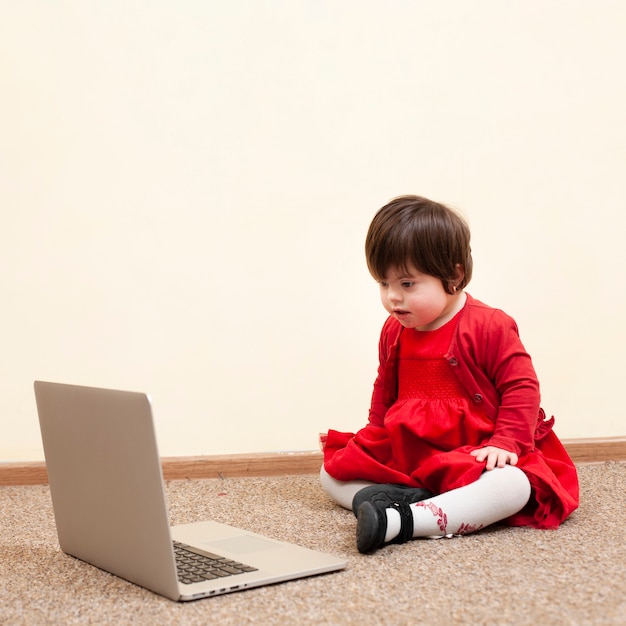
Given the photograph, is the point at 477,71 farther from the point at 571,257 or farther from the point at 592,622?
the point at 592,622

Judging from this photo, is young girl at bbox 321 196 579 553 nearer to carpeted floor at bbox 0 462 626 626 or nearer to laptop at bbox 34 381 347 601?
carpeted floor at bbox 0 462 626 626

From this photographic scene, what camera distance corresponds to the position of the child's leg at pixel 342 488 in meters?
1.15

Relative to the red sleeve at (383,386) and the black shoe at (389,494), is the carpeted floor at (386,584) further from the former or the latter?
the red sleeve at (383,386)

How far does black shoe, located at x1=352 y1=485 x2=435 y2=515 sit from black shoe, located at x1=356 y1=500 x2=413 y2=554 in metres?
0.10

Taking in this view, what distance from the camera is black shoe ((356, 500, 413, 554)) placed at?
0.92 m

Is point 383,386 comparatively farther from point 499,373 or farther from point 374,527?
point 374,527

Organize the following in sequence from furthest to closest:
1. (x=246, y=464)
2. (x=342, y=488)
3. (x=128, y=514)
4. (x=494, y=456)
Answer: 1. (x=246, y=464)
2. (x=342, y=488)
3. (x=494, y=456)
4. (x=128, y=514)

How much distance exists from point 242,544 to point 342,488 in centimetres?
25

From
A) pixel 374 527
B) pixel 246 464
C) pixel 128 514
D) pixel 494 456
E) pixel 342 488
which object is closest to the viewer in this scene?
pixel 128 514

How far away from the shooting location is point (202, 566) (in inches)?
33.9

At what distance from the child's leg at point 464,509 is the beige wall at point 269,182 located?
0.53 metres

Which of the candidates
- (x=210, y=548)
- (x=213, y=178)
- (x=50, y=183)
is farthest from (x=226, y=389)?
(x=210, y=548)

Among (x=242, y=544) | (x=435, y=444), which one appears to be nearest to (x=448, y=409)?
(x=435, y=444)

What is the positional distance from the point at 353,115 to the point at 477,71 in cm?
24
